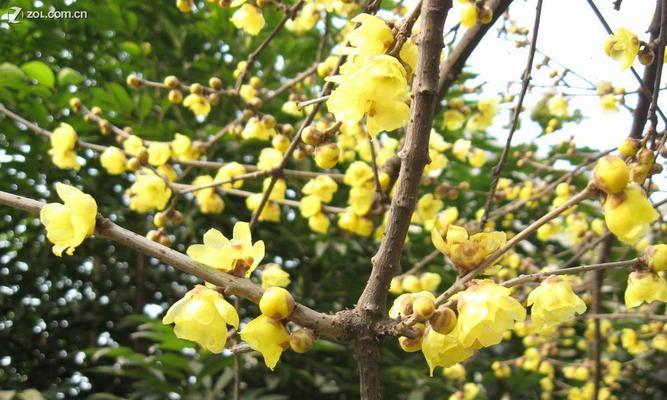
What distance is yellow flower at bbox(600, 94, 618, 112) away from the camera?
1.35 metres

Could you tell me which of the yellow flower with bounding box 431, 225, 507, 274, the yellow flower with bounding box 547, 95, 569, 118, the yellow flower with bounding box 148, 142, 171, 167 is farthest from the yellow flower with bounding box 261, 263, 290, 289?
the yellow flower with bounding box 547, 95, 569, 118

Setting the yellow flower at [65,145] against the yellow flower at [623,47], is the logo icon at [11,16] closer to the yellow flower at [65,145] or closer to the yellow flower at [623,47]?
the yellow flower at [65,145]

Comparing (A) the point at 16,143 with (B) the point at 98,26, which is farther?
(B) the point at 98,26

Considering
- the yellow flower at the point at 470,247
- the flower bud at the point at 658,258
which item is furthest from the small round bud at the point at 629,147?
the yellow flower at the point at 470,247

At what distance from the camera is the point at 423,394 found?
1.63 metres

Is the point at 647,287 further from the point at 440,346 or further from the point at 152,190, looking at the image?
the point at 152,190

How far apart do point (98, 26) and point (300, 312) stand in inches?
56.5

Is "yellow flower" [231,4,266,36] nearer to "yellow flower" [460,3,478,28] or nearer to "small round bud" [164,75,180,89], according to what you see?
"small round bud" [164,75,180,89]

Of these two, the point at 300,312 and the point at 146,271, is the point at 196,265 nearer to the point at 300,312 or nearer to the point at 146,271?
the point at 300,312

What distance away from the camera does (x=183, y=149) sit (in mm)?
1321

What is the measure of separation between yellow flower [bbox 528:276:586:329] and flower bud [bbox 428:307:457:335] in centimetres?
14

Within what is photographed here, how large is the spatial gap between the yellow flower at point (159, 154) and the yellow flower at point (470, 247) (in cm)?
84

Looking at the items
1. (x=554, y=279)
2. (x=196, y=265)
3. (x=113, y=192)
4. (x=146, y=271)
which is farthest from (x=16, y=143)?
(x=554, y=279)

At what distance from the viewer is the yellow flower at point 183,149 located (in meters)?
1.32
